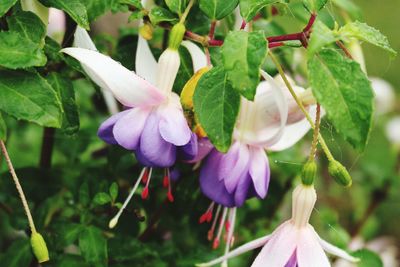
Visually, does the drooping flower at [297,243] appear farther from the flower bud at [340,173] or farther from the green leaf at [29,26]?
the green leaf at [29,26]

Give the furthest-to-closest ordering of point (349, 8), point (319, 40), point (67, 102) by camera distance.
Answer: point (349, 8)
point (67, 102)
point (319, 40)

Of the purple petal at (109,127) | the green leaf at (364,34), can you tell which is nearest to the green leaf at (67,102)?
the purple petal at (109,127)

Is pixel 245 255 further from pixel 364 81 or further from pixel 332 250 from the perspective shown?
pixel 364 81

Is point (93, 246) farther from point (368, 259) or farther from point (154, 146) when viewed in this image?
point (368, 259)

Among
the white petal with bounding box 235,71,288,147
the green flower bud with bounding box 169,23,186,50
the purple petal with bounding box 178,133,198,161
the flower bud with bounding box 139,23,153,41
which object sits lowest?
the white petal with bounding box 235,71,288,147

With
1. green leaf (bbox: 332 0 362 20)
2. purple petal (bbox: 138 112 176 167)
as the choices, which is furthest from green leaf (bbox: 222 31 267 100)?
green leaf (bbox: 332 0 362 20)

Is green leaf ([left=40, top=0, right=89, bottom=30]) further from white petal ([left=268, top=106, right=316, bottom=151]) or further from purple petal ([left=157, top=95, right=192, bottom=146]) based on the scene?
white petal ([left=268, top=106, right=316, bottom=151])

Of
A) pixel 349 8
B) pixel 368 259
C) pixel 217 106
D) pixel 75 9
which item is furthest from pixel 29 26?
pixel 368 259
